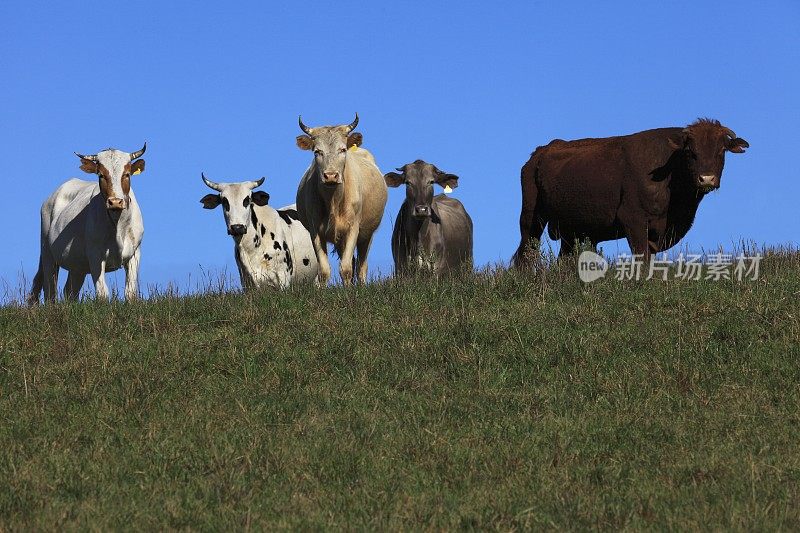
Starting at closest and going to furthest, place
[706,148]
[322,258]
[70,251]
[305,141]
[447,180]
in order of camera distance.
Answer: [706,148] < [322,258] < [305,141] < [70,251] < [447,180]

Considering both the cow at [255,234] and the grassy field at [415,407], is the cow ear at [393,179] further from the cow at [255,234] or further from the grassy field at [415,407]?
the grassy field at [415,407]

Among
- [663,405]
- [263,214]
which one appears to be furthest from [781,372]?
[263,214]

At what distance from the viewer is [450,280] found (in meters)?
13.4

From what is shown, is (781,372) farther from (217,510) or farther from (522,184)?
(522,184)

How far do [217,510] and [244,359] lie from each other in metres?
3.57

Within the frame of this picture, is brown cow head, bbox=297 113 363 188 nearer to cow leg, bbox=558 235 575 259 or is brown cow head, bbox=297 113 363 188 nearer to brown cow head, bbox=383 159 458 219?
brown cow head, bbox=383 159 458 219

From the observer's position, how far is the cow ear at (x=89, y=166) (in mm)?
16422

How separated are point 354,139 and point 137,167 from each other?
339cm

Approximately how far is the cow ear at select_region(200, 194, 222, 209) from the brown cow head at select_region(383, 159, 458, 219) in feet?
9.31

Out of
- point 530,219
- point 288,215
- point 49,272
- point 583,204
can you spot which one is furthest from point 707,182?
point 49,272

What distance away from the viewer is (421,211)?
17828mm

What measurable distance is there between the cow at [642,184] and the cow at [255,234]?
3.99 meters

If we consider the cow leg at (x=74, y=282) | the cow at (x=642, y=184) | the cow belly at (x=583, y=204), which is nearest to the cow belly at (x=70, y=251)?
the cow leg at (x=74, y=282)

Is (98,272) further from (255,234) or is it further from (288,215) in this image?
(288,215)
